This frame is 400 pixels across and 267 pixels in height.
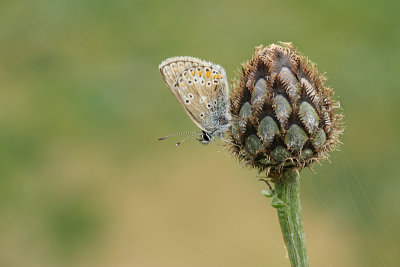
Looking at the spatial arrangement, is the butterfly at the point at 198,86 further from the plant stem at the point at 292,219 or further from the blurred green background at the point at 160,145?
the blurred green background at the point at 160,145

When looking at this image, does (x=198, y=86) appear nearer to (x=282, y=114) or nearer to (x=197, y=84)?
(x=197, y=84)

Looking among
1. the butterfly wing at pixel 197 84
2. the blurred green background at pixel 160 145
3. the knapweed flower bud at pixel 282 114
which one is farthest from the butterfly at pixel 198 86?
the blurred green background at pixel 160 145

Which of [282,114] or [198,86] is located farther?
[198,86]

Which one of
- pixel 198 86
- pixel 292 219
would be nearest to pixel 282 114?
pixel 292 219

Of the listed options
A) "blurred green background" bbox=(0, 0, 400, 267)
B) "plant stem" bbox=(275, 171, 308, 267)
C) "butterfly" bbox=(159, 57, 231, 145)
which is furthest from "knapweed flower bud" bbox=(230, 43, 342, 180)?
"blurred green background" bbox=(0, 0, 400, 267)

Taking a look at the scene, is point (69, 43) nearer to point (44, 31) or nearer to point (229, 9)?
point (44, 31)

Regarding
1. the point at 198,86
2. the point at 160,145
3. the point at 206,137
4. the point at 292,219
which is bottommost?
the point at 160,145

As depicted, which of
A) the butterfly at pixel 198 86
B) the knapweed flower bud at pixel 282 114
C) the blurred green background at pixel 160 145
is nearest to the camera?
the knapweed flower bud at pixel 282 114
